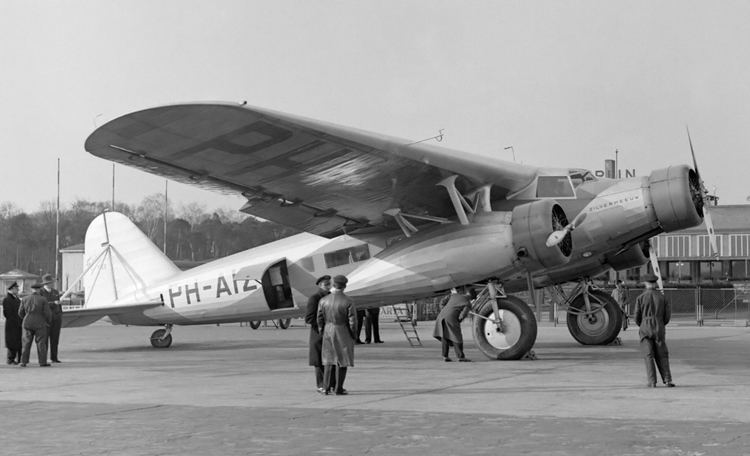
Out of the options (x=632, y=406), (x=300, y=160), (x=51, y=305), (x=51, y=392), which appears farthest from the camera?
(x=51, y=305)

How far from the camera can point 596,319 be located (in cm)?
2069

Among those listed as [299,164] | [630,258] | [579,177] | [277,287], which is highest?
[299,164]

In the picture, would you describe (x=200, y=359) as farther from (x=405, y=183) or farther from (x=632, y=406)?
(x=632, y=406)

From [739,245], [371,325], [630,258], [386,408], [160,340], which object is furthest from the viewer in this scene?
[739,245]

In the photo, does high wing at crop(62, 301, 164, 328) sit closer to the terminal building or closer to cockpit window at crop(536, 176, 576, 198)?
cockpit window at crop(536, 176, 576, 198)

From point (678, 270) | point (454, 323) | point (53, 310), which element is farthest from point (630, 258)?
point (678, 270)

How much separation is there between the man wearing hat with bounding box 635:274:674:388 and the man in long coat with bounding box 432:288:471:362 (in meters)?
4.47

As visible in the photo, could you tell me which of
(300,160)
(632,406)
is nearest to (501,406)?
(632,406)

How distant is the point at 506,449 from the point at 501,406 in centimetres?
277

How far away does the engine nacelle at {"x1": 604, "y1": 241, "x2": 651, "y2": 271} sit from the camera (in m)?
20.0

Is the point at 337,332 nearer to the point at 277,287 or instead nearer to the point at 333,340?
the point at 333,340

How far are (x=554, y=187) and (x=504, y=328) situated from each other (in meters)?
3.17

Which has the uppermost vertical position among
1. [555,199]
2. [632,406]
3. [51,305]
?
[555,199]

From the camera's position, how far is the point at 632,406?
9883mm
